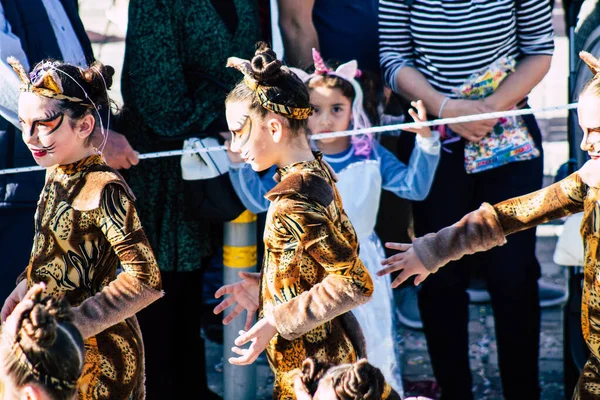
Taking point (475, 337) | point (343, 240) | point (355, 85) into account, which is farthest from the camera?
point (475, 337)

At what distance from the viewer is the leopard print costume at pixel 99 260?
10.4 ft

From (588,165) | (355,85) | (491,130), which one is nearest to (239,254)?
(355,85)

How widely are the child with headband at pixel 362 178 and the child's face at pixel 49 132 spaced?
1109 millimetres

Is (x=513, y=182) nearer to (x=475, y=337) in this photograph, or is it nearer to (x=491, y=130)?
(x=491, y=130)

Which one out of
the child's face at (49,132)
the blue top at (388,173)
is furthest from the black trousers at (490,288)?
the child's face at (49,132)

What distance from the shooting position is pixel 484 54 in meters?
4.37

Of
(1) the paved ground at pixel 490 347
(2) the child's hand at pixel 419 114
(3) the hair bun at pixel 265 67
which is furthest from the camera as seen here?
(1) the paved ground at pixel 490 347

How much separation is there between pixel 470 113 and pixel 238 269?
3.84 ft

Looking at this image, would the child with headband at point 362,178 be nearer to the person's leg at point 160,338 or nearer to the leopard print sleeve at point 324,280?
the person's leg at point 160,338

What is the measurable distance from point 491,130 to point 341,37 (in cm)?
84

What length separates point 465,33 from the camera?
438 cm

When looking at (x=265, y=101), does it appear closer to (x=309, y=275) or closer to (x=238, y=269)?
(x=309, y=275)

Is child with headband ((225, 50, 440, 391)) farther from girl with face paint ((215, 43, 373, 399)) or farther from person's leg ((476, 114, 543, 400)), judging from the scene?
girl with face paint ((215, 43, 373, 399))

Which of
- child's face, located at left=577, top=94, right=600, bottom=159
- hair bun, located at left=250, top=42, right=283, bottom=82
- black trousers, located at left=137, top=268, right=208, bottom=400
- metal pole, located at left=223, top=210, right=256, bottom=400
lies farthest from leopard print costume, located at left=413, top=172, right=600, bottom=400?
black trousers, located at left=137, top=268, right=208, bottom=400
